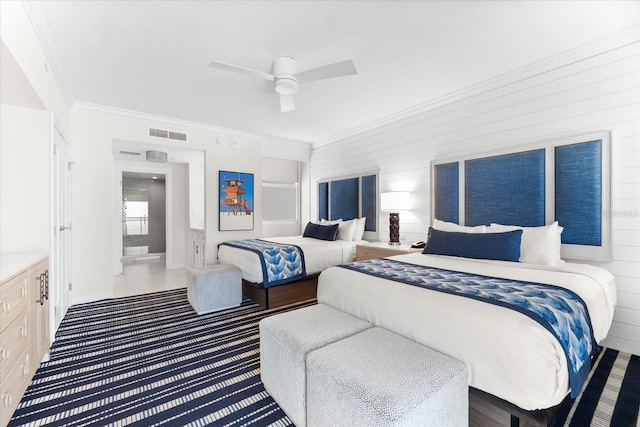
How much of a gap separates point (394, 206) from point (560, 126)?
200cm

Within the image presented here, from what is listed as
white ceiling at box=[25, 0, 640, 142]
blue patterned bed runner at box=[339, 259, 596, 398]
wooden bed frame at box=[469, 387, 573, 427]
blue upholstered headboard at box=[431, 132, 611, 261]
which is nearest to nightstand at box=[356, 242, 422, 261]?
blue upholstered headboard at box=[431, 132, 611, 261]

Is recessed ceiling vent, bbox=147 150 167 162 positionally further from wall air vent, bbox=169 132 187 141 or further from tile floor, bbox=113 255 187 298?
tile floor, bbox=113 255 187 298

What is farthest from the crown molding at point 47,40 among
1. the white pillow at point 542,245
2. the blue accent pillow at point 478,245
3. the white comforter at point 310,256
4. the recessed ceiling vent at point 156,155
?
the white pillow at point 542,245

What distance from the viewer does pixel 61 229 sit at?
327 centimetres

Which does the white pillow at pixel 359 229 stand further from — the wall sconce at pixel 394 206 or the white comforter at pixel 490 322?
the white comforter at pixel 490 322

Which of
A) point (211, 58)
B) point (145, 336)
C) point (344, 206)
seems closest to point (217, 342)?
point (145, 336)

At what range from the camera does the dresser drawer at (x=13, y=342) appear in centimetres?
155

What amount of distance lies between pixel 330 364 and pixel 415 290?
30.3 inches

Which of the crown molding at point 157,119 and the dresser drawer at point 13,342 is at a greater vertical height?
the crown molding at point 157,119

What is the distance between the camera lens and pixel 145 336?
2.92 metres

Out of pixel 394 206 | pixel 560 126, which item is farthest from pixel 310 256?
pixel 560 126

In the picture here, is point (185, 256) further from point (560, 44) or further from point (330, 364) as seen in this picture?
point (560, 44)

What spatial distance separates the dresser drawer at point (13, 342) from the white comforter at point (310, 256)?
2078 mm

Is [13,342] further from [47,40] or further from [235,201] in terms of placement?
[235,201]
